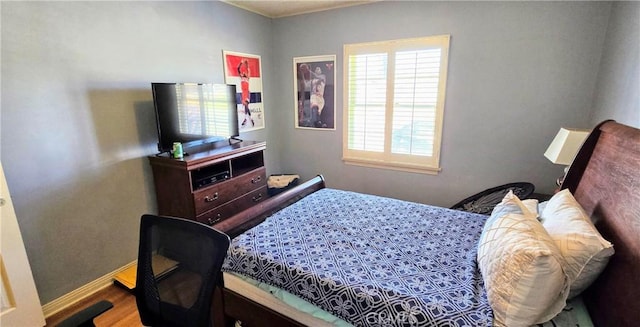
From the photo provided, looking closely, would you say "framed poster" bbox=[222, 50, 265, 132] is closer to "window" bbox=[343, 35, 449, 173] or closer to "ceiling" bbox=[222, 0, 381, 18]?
"ceiling" bbox=[222, 0, 381, 18]

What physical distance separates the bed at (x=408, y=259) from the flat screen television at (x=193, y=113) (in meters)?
1.05

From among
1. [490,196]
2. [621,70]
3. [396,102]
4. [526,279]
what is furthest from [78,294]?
[621,70]

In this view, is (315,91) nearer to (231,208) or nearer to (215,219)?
(231,208)

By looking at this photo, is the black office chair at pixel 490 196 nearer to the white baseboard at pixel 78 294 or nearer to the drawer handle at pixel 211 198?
the drawer handle at pixel 211 198

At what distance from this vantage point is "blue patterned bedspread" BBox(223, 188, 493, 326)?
1.21 meters

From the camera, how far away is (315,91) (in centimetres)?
364

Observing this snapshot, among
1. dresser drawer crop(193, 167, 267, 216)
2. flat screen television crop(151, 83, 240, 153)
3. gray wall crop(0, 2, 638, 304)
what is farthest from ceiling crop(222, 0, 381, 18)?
dresser drawer crop(193, 167, 267, 216)

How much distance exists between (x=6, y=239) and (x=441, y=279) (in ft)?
8.02

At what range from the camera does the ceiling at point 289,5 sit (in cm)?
314

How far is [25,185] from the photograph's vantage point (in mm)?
1863

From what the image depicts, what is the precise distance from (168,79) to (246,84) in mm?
989

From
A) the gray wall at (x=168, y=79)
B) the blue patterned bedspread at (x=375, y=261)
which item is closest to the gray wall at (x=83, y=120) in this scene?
the gray wall at (x=168, y=79)

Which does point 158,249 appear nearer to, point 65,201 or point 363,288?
point 363,288

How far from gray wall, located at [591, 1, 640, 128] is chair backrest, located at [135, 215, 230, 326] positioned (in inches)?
91.0
